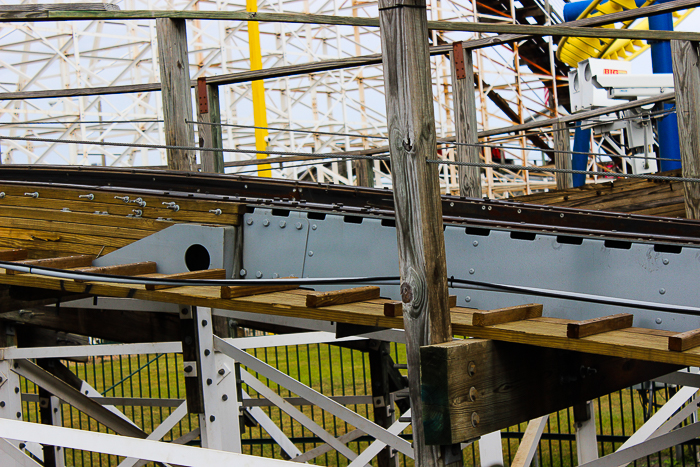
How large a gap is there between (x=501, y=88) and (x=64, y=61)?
11125 millimetres

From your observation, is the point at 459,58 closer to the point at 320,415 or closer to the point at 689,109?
the point at 689,109

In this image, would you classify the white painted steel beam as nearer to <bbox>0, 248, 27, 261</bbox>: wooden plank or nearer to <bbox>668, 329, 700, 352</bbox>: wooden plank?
<bbox>0, 248, 27, 261</bbox>: wooden plank

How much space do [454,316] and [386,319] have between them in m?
0.28

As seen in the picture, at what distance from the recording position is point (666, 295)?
123 inches

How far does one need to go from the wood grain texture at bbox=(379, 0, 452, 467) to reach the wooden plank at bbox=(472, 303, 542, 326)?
18 cm

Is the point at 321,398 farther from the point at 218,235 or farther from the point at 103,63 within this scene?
the point at 103,63

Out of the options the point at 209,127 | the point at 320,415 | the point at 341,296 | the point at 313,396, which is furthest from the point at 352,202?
the point at 320,415

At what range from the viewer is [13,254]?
4.31m

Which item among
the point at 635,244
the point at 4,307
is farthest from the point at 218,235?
the point at 635,244

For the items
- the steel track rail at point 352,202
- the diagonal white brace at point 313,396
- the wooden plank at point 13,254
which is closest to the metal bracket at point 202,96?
the steel track rail at point 352,202

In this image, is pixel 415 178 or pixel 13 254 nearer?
pixel 415 178

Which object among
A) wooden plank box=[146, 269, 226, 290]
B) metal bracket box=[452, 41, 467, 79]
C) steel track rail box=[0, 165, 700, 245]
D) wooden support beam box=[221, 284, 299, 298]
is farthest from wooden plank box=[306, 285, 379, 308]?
metal bracket box=[452, 41, 467, 79]

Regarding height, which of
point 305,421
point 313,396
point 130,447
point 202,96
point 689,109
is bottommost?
point 305,421

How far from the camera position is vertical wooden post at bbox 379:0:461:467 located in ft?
8.55
